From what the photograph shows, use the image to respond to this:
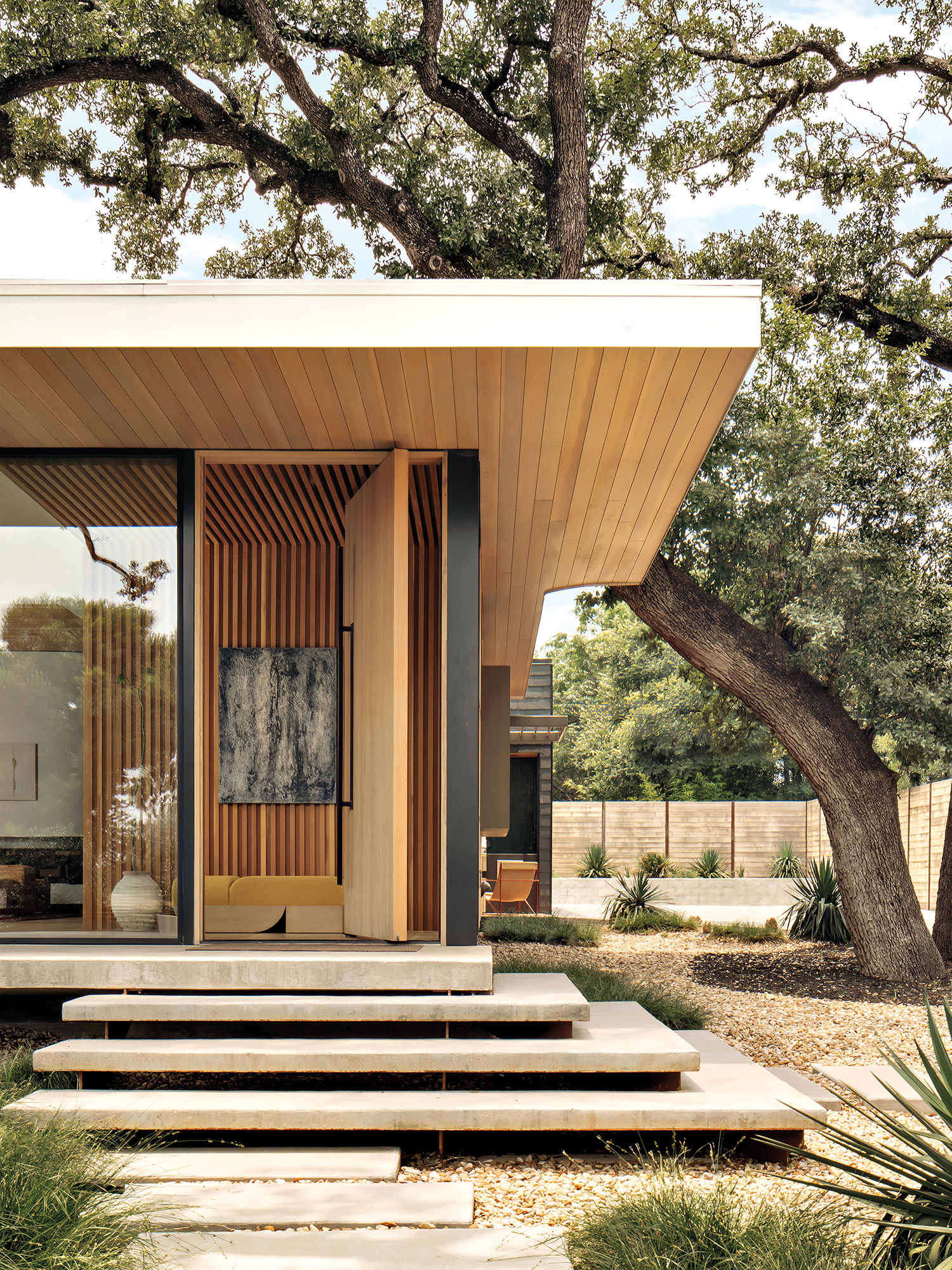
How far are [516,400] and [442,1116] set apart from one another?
3014 mm

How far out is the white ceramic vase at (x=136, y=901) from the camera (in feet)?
16.2

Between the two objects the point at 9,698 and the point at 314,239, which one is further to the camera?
the point at 314,239

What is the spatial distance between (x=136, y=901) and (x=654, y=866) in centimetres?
1320

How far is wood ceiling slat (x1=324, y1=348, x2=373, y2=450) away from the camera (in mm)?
4340

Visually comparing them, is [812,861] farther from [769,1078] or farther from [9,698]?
[9,698]

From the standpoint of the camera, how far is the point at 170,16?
9430mm

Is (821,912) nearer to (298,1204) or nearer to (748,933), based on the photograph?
(748,933)

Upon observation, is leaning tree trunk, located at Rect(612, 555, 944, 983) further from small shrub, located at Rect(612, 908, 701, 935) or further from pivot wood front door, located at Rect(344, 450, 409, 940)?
pivot wood front door, located at Rect(344, 450, 409, 940)

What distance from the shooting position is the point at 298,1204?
309cm

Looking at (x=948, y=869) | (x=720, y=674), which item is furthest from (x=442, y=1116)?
(x=948, y=869)

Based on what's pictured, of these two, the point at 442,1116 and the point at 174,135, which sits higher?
the point at 174,135

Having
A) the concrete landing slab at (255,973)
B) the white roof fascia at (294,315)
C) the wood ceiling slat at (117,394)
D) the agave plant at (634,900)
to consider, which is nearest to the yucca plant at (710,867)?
the agave plant at (634,900)

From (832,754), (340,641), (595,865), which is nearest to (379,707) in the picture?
(340,641)

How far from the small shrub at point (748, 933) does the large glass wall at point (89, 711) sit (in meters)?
8.15
